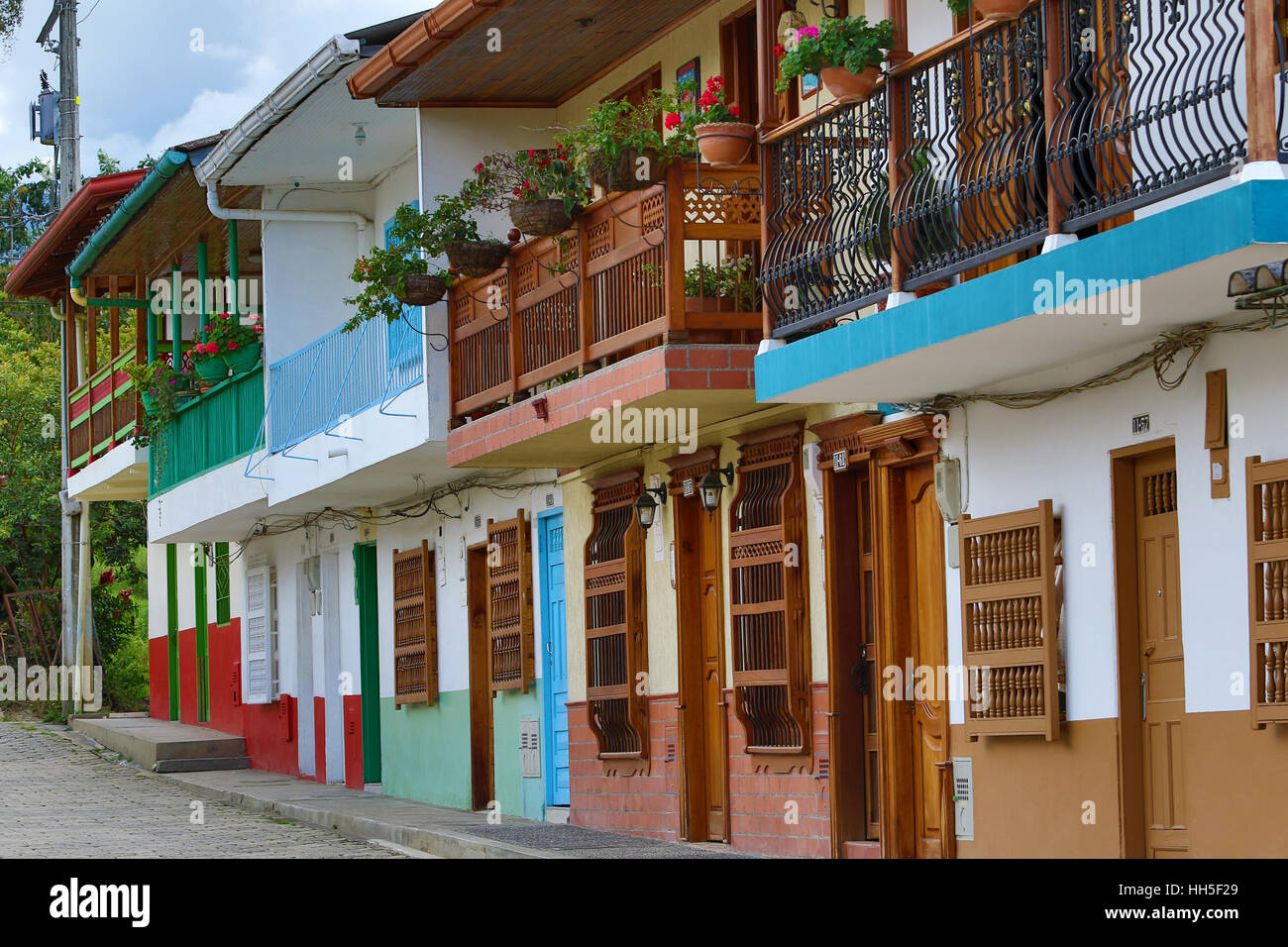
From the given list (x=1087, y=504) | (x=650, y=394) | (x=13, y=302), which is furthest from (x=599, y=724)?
(x=13, y=302)

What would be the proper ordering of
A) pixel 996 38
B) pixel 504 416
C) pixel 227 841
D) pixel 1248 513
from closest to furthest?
pixel 1248 513, pixel 996 38, pixel 504 416, pixel 227 841

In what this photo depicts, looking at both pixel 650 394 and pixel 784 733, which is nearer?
pixel 650 394

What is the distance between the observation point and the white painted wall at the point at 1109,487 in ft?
31.1

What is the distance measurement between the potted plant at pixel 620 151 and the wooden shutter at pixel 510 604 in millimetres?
5424

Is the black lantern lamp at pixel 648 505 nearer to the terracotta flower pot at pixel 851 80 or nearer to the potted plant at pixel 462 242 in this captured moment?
the potted plant at pixel 462 242

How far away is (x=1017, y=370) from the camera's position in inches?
438

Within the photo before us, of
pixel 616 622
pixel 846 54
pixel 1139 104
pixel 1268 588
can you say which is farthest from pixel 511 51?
pixel 1268 588

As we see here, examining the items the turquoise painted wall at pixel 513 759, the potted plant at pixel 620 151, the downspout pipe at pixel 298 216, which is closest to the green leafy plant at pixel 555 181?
the potted plant at pixel 620 151

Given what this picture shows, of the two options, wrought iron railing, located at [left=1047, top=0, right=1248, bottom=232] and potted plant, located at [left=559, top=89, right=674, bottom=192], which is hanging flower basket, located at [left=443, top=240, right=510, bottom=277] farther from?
wrought iron railing, located at [left=1047, top=0, right=1248, bottom=232]

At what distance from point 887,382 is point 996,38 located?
222cm

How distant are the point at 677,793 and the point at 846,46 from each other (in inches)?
256

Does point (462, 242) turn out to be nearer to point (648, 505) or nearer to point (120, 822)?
point (648, 505)

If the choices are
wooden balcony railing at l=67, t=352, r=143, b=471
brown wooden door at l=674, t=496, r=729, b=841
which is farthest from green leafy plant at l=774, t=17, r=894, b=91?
wooden balcony railing at l=67, t=352, r=143, b=471
